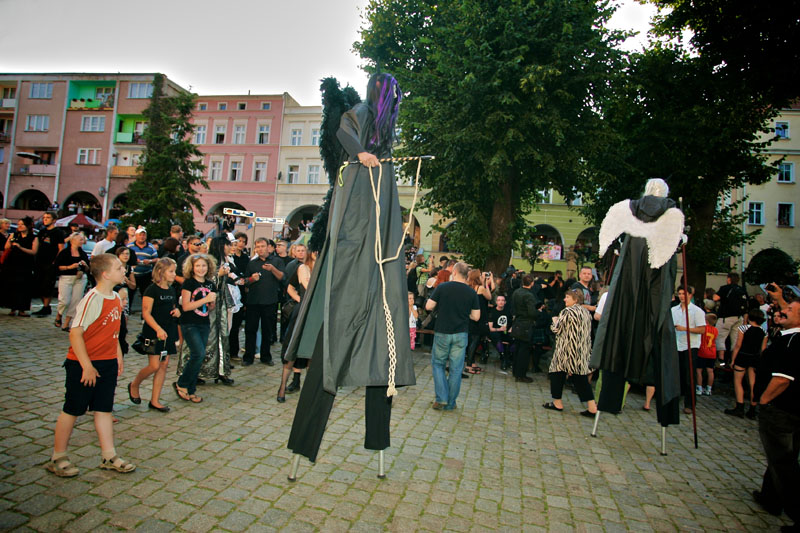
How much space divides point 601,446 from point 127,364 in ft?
22.8

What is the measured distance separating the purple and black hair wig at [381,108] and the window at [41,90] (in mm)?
51421

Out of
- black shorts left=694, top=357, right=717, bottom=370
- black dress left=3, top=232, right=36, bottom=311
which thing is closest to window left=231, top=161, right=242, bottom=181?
black dress left=3, top=232, right=36, bottom=311

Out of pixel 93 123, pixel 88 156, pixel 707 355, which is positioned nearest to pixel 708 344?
pixel 707 355

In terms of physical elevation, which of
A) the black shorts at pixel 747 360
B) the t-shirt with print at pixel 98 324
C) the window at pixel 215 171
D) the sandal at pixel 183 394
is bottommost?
the sandal at pixel 183 394

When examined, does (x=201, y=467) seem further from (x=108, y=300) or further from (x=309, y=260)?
(x=309, y=260)

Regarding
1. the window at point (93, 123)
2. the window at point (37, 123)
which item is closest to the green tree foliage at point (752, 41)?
the window at point (93, 123)

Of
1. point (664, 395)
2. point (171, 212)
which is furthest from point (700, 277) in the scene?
point (171, 212)

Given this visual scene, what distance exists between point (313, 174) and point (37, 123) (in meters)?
26.9

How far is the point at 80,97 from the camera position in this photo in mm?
41781

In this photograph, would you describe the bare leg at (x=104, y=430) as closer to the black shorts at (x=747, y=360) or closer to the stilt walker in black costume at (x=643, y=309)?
the stilt walker in black costume at (x=643, y=309)

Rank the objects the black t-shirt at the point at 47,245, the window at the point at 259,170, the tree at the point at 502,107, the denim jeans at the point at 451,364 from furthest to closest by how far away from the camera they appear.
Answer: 1. the window at the point at 259,170
2. the tree at the point at 502,107
3. the black t-shirt at the point at 47,245
4. the denim jeans at the point at 451,364

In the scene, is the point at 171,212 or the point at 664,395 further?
the point at 171,212

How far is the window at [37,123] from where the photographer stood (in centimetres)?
4147

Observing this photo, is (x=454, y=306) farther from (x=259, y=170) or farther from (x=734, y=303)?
(x=259, y=170)
